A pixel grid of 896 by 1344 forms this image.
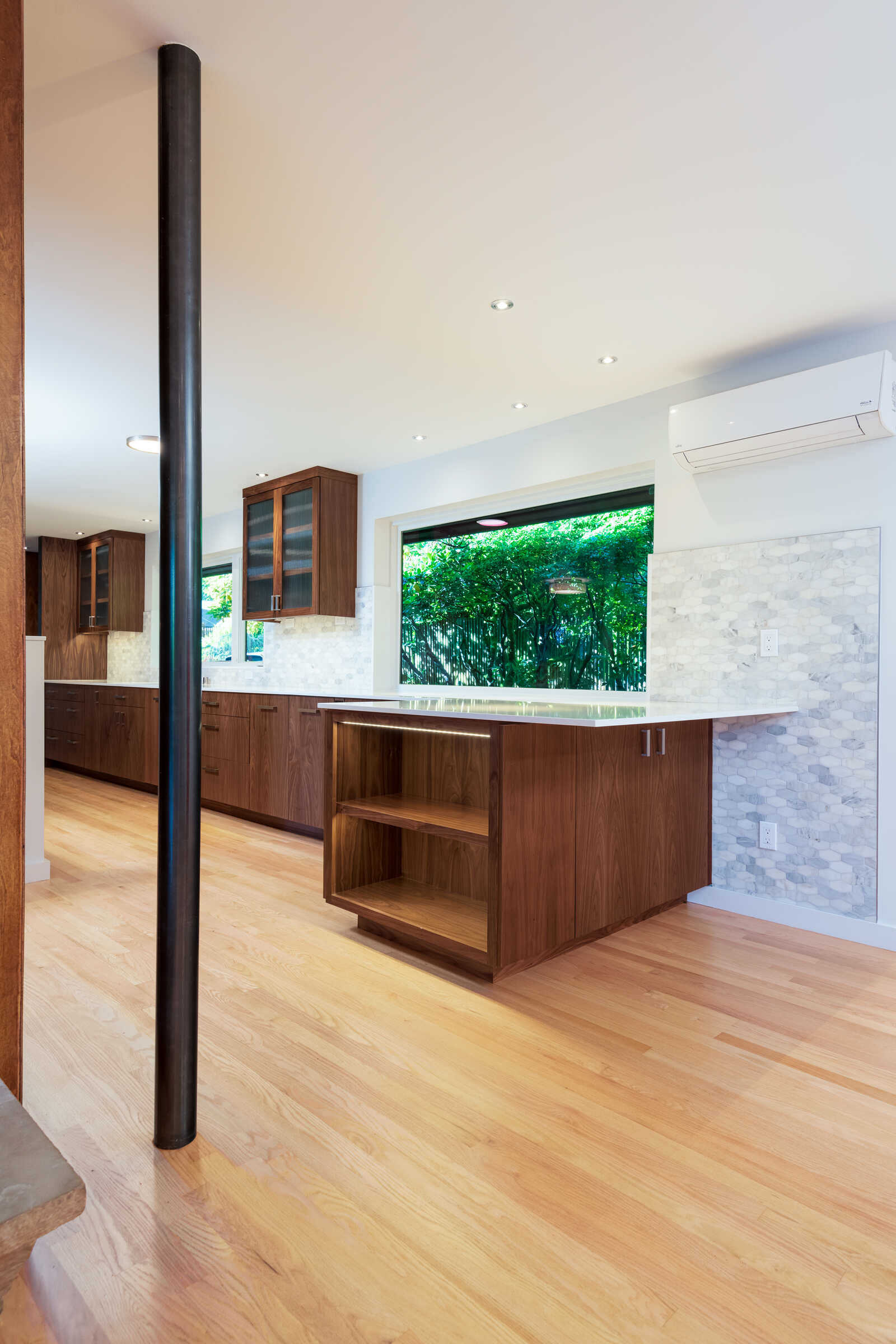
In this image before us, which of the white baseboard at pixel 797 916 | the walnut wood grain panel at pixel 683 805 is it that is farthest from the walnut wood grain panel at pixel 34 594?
the white baseboard at pixel 797 916

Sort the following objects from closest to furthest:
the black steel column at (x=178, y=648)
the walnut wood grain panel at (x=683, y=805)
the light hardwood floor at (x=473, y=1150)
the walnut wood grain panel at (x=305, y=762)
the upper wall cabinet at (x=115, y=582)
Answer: the light hardwood floor at (x=473, y=1150) → the black steel column at (x=178, y=648) → the walnut wood grain panel at (x=683, y=805) → the walnut wood grain panel at (x=305, y=762) → the upper wall cabinet at (x=115, y=582)

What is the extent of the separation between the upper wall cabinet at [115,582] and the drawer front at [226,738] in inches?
109

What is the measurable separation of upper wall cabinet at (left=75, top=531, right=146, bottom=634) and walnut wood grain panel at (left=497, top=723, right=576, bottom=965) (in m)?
6.07

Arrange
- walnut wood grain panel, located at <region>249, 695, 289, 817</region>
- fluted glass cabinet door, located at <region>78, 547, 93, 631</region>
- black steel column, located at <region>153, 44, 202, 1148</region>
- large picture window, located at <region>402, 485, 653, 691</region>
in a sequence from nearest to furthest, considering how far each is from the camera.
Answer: black steel column, located at <region>153, 44, 202, 1148</region>
large picture window, located at <region>402, 485, 653, 691</region>
walnut wood grain panel, located at <region>249, 695, 289, 817</region>
fluted glass cabinet door, located at <region>78, 547, 93, 631</region>

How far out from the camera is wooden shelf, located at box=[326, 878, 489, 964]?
2.41m

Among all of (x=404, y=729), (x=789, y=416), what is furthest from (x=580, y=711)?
(x=789, y=416)

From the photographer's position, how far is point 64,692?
24.2 ft

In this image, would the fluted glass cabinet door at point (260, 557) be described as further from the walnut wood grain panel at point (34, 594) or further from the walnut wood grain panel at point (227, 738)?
the walnut wood grain panel at point (34, 594)

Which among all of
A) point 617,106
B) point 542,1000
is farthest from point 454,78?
point 542,1000

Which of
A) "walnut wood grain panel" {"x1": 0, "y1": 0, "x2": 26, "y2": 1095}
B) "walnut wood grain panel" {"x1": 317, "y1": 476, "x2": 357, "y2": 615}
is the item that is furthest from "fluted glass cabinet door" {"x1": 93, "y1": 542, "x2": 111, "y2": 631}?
"walnut wood grain panel" {"x1": 0, "y1": 0, "x2": 26, "y2": 1095}

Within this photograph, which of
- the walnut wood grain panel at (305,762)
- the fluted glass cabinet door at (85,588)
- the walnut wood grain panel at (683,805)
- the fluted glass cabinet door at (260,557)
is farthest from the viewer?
the fluted glass cabinet door at (85,588)

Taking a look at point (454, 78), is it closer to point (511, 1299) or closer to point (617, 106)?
point (617, 106)

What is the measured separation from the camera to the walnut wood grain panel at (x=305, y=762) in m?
4.29

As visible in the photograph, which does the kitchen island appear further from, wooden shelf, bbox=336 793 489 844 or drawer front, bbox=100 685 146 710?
drawer front, bbox=100 685 146 710
